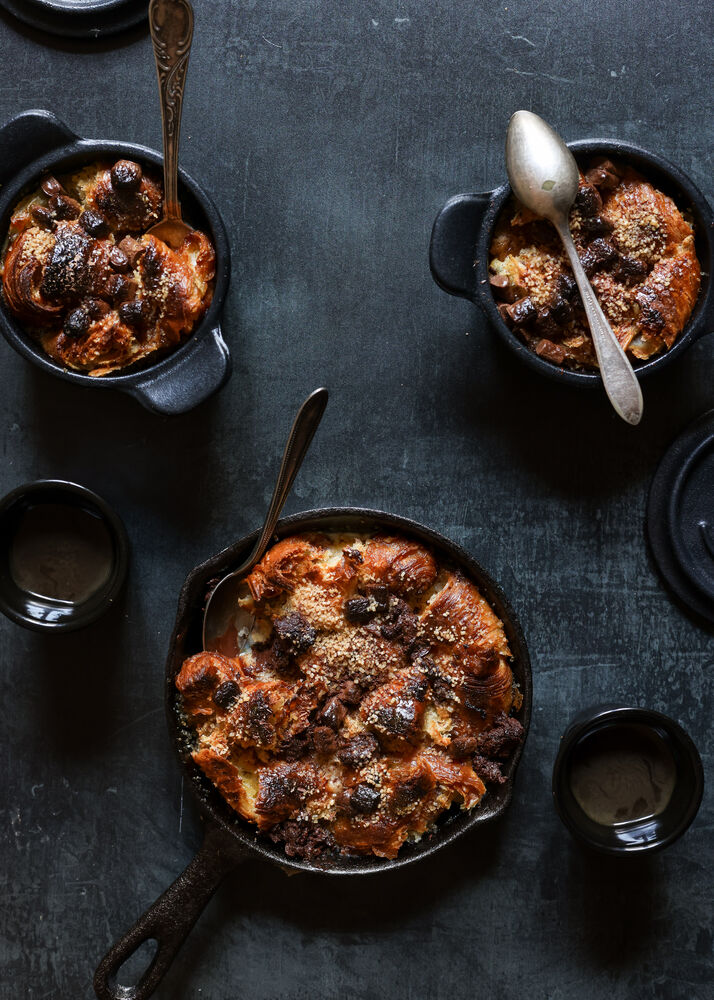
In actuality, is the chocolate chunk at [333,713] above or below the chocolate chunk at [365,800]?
above

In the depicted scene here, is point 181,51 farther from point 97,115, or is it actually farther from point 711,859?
point 711,859

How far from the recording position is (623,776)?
302cm

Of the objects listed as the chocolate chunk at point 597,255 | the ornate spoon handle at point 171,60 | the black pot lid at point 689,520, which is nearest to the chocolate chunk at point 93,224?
the ornate spoon handle at point 171,60

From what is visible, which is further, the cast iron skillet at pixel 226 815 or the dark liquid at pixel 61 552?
the dark liquid at pixel 61 552

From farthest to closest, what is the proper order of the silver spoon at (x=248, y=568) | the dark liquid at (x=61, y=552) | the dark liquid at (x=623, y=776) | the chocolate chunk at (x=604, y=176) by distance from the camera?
the dark liquid at (x=61, y=552) < the dark liquid at (x=623, y=776) < the chocolate chunk at (x=604, y=176) < the silver spoon at (x=248, y=568)

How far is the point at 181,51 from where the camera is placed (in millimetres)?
2674

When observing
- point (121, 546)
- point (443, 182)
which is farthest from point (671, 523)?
point (121, 546)

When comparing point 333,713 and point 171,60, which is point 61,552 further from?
point 171,60

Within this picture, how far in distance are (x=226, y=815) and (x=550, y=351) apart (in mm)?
1747

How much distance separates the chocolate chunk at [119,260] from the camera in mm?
2814

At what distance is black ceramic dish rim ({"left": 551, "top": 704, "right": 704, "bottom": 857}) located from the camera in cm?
286

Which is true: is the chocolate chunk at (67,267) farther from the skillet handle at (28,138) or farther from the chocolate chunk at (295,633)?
the chocolate chunk at (295,633)

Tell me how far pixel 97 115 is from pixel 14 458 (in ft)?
3.91

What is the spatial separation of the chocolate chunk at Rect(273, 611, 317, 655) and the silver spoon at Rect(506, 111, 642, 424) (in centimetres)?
113
